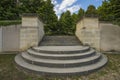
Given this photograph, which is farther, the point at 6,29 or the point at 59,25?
the point at 59,25

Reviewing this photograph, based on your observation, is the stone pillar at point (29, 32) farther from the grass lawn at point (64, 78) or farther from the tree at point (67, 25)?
the tree at point (67, 25)

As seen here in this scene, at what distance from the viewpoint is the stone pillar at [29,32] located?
740 cm

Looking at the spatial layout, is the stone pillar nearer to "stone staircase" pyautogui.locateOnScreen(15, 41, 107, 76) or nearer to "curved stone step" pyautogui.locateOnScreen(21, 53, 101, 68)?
"stone staircase" pyautogui.locateOnScreen(15, 41, 107, 76)

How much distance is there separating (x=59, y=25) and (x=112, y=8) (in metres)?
11.4

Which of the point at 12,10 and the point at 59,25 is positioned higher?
the point at 12,10

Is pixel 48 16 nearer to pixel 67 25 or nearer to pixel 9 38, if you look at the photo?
pixel 67 25

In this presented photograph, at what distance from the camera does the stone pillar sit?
291 inches

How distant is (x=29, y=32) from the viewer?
7391 mm

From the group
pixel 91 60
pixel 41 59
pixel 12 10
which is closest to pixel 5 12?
pixel 12 10

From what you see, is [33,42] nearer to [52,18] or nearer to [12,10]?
[12,10]

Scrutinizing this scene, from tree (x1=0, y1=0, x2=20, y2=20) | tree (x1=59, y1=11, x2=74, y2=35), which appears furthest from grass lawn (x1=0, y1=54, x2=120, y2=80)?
tree (x1=59, y1=11, x2=74, y2=35)

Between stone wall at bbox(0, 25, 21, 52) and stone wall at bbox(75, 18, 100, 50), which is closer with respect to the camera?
stone wall at bbox(0, 25, 21, 52)

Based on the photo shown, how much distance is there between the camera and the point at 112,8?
7.21 metres

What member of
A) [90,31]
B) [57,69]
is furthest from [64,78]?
[90,31]
